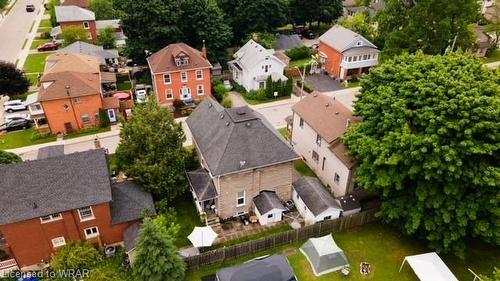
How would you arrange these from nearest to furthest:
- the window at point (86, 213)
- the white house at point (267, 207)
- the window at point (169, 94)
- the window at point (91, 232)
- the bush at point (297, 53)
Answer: the window at point (86, 213)
the window at point (91, 232)
the white house at point (267, 207)
the window at point (169, 94)
the bush at point (297, 53)

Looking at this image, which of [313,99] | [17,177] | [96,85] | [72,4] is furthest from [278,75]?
[72,4]

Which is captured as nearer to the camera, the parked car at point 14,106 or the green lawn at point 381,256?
the green lawn at point 381,256

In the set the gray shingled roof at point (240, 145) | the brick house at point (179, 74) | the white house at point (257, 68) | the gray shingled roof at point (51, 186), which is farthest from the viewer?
the white house at point (257, 68)

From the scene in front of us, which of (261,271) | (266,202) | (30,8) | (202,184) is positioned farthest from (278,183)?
(30,8)

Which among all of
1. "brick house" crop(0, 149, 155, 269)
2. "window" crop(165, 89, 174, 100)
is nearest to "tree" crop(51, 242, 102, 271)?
"brick house" crop(0, 149, 155, 269)

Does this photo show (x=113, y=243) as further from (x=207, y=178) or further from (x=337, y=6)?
(x=337, y=6)

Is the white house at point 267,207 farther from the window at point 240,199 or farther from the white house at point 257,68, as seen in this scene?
the white house at point 257,68

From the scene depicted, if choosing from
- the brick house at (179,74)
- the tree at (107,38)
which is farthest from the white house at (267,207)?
the tree at (107,38)
